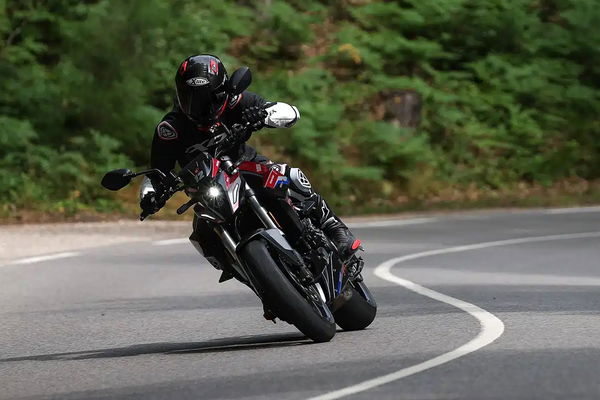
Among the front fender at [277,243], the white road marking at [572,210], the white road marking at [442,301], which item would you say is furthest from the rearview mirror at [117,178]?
the white road marking at [572,210]

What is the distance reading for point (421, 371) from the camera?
856 cm

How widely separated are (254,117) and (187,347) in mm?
1684

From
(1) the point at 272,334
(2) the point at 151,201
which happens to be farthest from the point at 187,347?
(2) the point at 151,201

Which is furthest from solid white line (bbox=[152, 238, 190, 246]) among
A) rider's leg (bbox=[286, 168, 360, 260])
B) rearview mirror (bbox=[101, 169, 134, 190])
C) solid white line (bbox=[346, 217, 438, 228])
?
rearview mirror (bbox=[101, 169, 134, 190])

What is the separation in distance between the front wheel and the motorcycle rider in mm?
548

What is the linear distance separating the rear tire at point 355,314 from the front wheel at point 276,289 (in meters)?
1.08

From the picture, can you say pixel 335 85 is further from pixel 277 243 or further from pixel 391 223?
pixel 277 243

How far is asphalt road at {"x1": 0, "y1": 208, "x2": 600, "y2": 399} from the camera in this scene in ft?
27.1

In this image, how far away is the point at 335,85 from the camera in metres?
32.8

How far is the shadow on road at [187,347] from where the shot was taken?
33.1ft

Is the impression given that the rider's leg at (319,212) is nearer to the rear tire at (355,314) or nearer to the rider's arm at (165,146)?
the rear tire at (355,314)

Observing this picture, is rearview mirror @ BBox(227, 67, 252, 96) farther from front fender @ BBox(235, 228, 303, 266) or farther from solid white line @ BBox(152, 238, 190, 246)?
solid white line @ BBox(152, 238, 190, 246)

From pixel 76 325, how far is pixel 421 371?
441cm

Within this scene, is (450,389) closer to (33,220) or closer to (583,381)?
(583,381)
